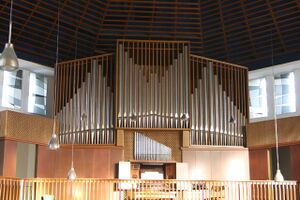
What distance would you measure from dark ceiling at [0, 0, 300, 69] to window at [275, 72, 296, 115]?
794mm

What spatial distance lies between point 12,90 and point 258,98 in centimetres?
843

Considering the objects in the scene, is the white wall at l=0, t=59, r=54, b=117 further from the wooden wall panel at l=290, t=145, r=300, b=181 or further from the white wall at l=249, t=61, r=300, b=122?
the wooden wall panel at l=290, t=145, r=300, b=181

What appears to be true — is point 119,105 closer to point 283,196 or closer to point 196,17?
point 196,17

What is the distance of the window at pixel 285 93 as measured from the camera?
58.4 feet

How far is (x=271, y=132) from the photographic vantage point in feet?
53.5

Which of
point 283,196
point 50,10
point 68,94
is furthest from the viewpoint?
point 68,94

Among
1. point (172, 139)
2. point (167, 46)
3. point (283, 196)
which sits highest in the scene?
point (167, 46)

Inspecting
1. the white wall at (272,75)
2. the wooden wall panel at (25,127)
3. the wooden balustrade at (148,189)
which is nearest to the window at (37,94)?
the wooden wall panel at (25,127)

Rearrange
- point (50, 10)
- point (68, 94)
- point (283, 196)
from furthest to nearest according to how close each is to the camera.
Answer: point (68, 94)
point (50, 10)
point (283, 196)

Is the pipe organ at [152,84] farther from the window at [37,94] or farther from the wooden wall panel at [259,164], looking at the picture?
the window at [37,94]

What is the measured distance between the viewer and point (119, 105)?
1641cm

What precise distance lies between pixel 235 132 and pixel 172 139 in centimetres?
211

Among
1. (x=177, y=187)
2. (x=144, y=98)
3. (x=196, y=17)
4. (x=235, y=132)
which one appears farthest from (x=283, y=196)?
(x=196, y=17)

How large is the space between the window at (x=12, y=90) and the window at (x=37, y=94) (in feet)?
1.50
